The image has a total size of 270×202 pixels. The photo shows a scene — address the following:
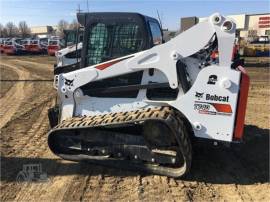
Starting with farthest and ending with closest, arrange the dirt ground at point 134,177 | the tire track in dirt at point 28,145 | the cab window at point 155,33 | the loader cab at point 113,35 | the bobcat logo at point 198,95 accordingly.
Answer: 1. the cab window at point 155,33
2. the loader cab at point 113,35
3. the bobcat logo at point 198,95
4. the tire track in dirt at point 28,145
5. the dirt ground at point 134,177

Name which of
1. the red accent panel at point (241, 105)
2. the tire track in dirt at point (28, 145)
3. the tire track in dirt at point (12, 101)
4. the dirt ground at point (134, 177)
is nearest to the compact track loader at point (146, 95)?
the red accent panel at point (241, 105)

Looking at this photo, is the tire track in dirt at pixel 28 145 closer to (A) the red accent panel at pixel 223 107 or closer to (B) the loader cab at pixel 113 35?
(B) the loader cab at pixel 113 35

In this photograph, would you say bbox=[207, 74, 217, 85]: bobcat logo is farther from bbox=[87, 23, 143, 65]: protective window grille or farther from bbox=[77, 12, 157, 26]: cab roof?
A: bbox=[77, 12, 157, 26]: cab roof

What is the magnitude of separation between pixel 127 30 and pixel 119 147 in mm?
1894

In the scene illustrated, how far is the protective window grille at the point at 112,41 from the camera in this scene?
21.1ft

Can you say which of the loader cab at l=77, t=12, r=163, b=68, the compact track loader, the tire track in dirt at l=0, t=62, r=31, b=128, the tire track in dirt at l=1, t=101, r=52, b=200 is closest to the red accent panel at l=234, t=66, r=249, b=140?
the compact track loader

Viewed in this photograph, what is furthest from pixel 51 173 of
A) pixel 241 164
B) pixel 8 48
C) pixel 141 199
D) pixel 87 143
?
pixel 8 48

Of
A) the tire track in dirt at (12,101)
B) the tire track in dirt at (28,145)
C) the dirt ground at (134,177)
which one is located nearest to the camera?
the dirt ground at (134,177)

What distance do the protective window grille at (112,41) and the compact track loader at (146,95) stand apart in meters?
0.02

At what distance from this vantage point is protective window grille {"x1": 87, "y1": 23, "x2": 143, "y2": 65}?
21.1 feet

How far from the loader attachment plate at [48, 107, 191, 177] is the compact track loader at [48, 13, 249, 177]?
0.6 inches

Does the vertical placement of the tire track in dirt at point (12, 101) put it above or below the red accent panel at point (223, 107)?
below

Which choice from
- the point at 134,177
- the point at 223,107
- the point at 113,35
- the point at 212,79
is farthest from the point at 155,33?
the point at 134,177

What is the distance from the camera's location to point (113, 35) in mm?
6582
